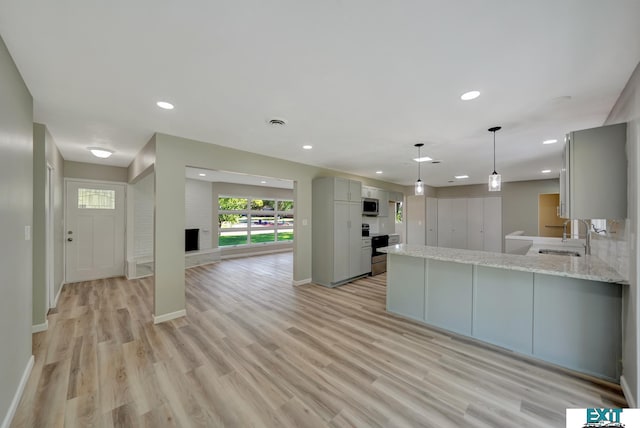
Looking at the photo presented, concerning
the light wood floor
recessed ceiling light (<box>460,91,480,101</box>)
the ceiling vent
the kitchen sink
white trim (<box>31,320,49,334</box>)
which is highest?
the ceiling vent

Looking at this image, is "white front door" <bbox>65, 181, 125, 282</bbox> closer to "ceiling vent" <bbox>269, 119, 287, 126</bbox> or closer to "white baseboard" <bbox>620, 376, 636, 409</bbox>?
"ceiling vent" <bbox>269, 119, 287, 126</bbox>

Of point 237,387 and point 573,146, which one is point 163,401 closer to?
point 237,387

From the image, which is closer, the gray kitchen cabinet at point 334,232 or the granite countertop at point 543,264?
the granite countertop at point 543,264

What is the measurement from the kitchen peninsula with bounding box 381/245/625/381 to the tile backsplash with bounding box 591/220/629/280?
80mm

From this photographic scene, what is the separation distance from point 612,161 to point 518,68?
1.14 meters

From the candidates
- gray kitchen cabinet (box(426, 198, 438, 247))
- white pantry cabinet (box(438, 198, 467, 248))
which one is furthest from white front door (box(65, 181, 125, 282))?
white pantry cabinet (box(438, 198, 467, 248))

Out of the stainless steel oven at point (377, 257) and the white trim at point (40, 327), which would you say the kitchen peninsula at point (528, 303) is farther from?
the white trim at point (40, 327)

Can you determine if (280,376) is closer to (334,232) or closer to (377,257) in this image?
(334,232)

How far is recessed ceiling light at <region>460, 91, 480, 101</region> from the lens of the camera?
2.19 m

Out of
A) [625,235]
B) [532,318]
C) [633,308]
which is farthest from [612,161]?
[532,318]

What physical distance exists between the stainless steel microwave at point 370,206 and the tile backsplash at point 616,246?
378 centimetres

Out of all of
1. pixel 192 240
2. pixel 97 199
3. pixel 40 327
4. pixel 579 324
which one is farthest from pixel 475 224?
pixel 97 199

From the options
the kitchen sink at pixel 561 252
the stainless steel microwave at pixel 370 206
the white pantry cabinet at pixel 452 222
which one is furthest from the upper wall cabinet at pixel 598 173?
the white pantry cabinet at pixel 452 222

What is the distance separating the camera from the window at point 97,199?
17.2 feet
